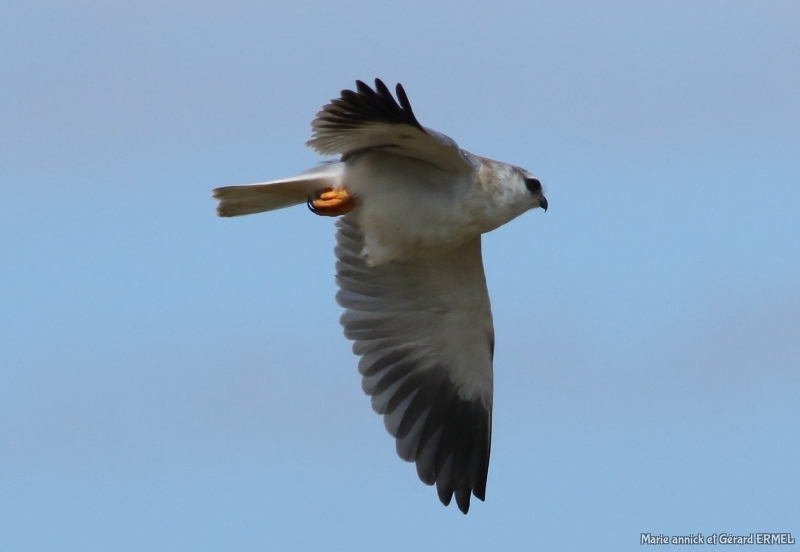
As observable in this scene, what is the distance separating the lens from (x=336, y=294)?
887 cm

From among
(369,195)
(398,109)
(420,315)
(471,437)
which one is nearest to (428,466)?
(471,437)

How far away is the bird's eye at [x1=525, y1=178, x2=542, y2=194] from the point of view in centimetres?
760

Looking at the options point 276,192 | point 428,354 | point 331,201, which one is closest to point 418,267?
point 428,354

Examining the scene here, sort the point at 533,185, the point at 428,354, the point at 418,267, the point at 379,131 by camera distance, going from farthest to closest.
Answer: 1. the point at 428,354
2. the point at 418,267
3. the point at 533,185
4. the point at 379,131

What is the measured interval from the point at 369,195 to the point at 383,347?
5.18 ft

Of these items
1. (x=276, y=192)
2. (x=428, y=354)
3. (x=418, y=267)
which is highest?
(x=276, y=192)

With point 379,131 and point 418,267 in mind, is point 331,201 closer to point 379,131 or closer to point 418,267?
point 379,131

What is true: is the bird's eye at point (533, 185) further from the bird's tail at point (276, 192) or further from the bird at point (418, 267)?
the bird's tail at point (276, 192)

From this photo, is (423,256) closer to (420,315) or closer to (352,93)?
(420,315)

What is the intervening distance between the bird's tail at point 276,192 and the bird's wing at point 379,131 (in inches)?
6.6

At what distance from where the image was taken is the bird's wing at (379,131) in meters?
6.72

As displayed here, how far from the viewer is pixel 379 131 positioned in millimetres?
7109

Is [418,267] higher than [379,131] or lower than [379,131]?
lower

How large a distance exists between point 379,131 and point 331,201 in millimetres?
713
